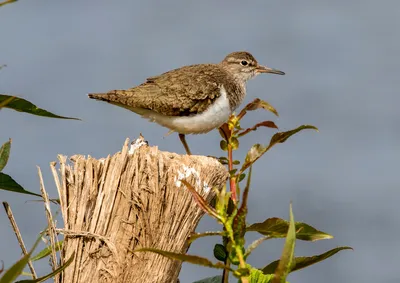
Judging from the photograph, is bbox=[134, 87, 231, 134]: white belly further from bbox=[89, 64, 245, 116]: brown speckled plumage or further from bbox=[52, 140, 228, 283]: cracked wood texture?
bbox=[52, 140, 228, 283]: cracked wood texture

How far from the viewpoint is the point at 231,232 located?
3428 mm

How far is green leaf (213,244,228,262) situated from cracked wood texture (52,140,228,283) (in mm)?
639

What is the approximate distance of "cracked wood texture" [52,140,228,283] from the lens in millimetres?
4965

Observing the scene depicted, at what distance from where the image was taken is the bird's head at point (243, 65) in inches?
440

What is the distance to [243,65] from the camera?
11.4 metres

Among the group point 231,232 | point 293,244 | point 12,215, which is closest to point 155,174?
point 12,215

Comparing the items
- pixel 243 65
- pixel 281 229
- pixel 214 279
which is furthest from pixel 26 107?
pixel 243 65

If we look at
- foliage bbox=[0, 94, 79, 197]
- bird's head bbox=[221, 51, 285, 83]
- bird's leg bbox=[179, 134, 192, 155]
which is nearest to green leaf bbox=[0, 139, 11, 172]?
foliage bbox=[0, 94, 79, 197]

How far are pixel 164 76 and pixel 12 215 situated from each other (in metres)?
4.94

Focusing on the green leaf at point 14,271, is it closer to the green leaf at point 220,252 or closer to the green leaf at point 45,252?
the green leaf at point 220,252

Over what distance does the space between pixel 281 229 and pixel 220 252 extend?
413 millimetres

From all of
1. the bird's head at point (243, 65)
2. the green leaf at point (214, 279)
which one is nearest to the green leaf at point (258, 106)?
the green leaf at point (214, 279)

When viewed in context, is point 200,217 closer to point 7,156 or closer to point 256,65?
point 7,156

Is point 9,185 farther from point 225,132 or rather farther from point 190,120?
point 190,120
